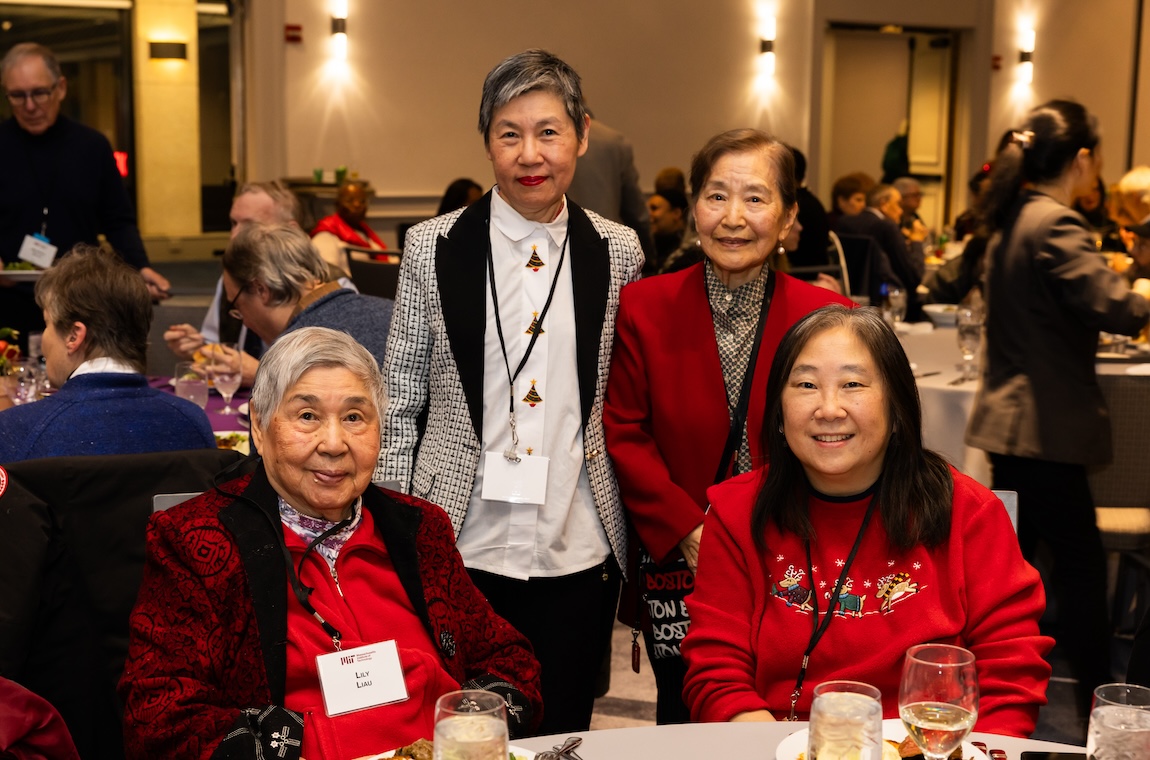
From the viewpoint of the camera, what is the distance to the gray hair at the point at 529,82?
2441mm

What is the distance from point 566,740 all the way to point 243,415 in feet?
7.96

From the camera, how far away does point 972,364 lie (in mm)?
4547

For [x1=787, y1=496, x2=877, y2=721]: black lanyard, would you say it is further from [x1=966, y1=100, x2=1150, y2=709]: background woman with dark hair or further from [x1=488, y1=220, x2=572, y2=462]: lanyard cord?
[x1=966, y1=100, x2=1150, y2=709]: background woman with dark hair

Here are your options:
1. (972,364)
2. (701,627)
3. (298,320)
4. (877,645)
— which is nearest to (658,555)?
(701,627)

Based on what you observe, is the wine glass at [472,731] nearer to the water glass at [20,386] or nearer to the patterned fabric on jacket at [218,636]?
the patterned fabric on jacket at [218,636]

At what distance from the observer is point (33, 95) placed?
5.07 metres

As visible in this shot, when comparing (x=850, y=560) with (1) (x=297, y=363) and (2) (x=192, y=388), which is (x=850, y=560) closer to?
(1) (x=297, y=363)

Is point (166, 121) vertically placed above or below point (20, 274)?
above

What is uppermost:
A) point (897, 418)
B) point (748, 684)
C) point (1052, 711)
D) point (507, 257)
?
point (507, 257)

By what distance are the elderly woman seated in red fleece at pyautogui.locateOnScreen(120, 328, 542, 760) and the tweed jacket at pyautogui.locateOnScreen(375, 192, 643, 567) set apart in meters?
0.33

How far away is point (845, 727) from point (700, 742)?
1.21 feet

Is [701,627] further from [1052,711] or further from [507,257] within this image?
[1052,711]

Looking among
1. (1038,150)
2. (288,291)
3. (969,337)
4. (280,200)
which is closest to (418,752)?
(288,291)

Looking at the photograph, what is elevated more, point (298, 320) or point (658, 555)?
point (298, 320)
